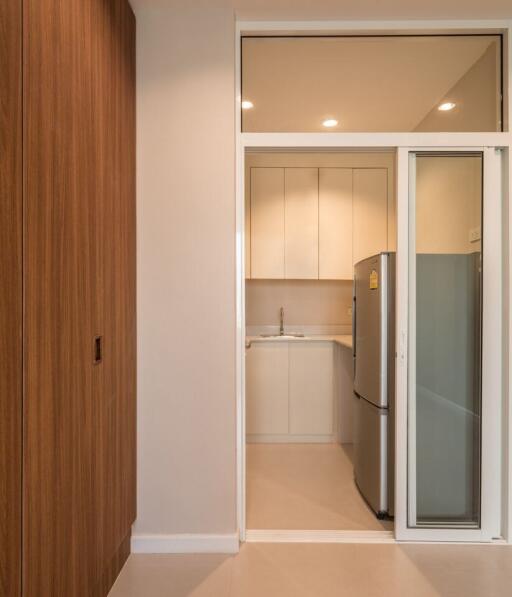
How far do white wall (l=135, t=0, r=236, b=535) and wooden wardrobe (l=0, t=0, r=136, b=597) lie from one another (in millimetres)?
171

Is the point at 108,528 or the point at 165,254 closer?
the point at 108,528

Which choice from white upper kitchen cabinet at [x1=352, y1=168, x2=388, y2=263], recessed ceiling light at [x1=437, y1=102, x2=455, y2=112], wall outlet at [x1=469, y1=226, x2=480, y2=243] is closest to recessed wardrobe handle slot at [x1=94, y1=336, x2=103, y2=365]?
wall outlet at [x1=469, y1=226, x2=480, y2=243]

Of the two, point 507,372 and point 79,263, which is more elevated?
point 79,263

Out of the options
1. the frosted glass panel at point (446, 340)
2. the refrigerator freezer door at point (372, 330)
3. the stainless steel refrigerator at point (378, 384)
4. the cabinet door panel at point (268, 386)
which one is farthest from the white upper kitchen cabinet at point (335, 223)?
the frosted glass panel at point (446, 340)

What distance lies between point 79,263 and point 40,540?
33.0 inches

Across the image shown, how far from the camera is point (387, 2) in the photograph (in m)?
2.01

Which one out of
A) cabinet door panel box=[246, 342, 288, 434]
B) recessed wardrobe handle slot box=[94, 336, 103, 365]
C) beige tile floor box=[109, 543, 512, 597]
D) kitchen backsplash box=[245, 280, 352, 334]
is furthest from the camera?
kitchen backsplash box=[245, 280, 352, 334]

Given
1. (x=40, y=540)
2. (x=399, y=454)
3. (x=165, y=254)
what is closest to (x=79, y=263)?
(x=165, y=254)

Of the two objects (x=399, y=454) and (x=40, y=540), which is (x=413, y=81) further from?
(x=40, y=540)

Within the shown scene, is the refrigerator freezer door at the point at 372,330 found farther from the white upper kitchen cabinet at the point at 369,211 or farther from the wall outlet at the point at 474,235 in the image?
the white upper kitchen cabinet at the point at 369,211

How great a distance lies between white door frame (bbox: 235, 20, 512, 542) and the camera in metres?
2.13

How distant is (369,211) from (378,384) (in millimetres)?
2062

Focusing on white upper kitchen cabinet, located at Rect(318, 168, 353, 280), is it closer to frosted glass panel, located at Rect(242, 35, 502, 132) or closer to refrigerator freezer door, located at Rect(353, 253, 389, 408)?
refrigerator freezer door, located at Rect(353, 253, 389, 408)

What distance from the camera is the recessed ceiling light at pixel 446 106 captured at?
2.21 meters
